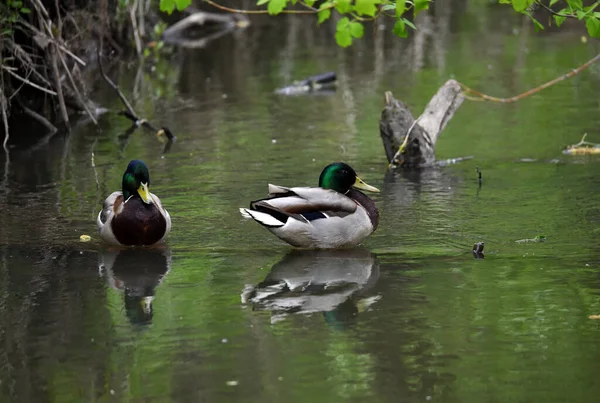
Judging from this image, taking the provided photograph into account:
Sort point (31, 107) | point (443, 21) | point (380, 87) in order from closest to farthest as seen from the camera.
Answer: point (31, 107)
point (380, 87)
point (443, 21)

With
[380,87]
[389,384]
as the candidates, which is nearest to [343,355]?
[389,384]

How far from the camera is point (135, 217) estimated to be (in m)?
8.55

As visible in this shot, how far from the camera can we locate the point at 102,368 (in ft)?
19.8

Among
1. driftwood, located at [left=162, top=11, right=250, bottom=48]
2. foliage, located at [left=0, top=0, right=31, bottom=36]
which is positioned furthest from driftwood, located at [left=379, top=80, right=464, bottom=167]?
driftwood, located at [left=162, top=11, right=250, bottom=48]

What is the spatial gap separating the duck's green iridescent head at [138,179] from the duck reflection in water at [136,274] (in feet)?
1.37

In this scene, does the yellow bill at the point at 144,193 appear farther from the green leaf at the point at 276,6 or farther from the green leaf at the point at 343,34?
the green leaf at the point at 276,6

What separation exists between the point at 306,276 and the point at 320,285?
258 mm

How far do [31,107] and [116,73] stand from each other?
6.07m

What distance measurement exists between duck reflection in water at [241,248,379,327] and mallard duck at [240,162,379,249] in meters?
0.13

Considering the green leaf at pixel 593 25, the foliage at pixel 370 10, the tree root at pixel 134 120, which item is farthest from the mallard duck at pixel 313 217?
the tree root at pixel 134 120

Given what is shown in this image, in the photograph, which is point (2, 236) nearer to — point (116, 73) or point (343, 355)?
point (343, 355)

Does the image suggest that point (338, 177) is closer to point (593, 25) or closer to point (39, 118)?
point (593, 25)

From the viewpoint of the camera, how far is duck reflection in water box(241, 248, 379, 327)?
6988mm

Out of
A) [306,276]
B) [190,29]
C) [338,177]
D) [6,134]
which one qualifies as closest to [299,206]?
[338,177]
